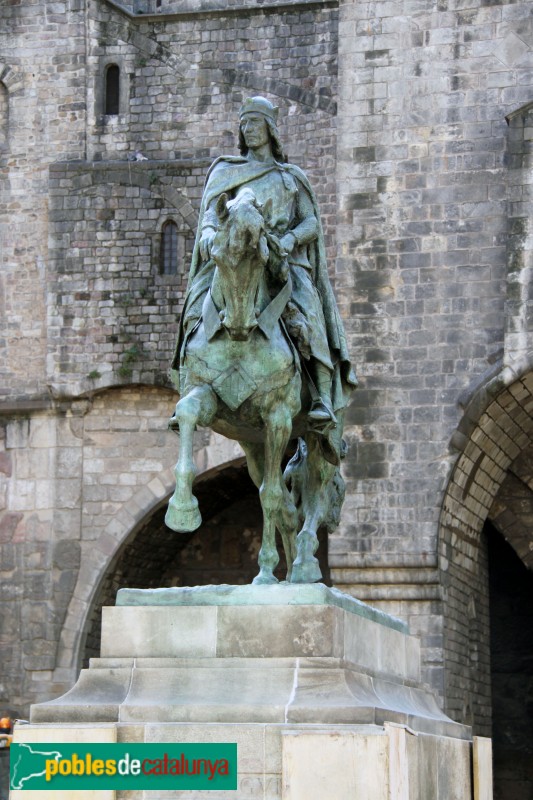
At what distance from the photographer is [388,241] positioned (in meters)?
16.5

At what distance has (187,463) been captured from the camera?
8.09 meters

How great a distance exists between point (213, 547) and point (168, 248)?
396 cm

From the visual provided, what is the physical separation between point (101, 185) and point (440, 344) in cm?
458

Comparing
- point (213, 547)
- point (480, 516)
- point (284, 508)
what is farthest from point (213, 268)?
point (213, 547)

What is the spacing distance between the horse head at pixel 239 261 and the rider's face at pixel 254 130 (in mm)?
701

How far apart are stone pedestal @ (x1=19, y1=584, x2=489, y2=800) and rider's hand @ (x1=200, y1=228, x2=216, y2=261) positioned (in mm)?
1770

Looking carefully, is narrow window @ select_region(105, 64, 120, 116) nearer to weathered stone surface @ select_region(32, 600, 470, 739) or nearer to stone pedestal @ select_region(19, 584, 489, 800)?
stone pedestal @ select_region(19, 584, 489, 800)

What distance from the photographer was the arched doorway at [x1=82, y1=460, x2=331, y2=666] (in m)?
19.2

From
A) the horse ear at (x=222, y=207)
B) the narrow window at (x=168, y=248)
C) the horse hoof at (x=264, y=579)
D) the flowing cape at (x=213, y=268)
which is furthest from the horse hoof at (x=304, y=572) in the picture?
the narrow window at (x=168, y=248)

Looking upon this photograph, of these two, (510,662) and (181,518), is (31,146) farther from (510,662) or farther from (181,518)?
(181,518)

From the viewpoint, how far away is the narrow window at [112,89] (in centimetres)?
1914

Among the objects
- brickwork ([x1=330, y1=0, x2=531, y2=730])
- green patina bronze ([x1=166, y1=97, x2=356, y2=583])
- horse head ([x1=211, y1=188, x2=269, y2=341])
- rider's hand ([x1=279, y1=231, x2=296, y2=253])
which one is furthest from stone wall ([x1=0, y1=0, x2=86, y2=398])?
horse head ([x1=211, y1=188, x2=269, y2=341])

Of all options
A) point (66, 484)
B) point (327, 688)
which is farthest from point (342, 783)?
point (66, 484)

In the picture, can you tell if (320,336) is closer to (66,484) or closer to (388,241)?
(388,241)
